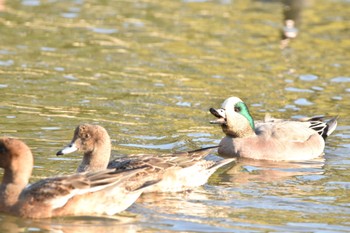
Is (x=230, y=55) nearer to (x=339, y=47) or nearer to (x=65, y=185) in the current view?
(x=339, y=47)

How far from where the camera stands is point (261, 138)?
1420 centimetres

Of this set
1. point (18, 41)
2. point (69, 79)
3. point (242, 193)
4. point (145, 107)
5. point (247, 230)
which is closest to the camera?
point (247, 230)

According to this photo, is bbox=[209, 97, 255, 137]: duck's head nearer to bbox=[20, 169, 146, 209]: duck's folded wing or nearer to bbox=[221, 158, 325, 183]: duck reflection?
bbox=[221, 158, 325, 183]: duck reflection

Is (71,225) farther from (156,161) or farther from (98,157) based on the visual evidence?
(156,161)

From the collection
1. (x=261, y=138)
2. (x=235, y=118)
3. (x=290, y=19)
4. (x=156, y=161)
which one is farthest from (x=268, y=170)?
(x=290, y=19)

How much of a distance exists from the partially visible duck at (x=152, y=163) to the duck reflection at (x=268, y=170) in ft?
1.82

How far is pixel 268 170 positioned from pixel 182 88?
13.5 ft

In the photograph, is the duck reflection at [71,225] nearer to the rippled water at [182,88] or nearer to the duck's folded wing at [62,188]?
the rippled water at [182,88]

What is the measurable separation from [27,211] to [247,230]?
6.95 feet

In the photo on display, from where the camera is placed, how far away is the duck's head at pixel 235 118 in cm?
1406

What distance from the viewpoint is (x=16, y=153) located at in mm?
10578

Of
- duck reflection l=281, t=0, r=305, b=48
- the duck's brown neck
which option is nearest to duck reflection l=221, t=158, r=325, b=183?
the duck's brown neck

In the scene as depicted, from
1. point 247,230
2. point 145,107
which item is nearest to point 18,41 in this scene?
point 145,107

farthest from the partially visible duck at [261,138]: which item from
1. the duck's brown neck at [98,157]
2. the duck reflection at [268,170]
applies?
the duck's brown neck at [98,157]
